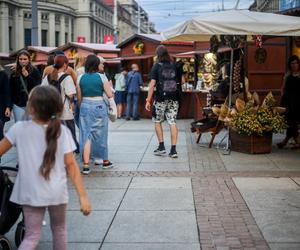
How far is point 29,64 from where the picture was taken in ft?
28.0

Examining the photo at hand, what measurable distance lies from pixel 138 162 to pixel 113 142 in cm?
260

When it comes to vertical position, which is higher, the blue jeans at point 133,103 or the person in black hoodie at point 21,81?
the person in black hoodie at point 21,81

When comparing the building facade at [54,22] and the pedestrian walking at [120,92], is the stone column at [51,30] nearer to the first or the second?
the building facade at [54,22]

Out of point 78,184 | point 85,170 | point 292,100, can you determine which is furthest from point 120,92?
point 78,184

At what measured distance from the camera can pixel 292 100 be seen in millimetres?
10367

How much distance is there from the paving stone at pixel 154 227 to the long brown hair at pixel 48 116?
1611 mm

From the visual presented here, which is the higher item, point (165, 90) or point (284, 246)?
point (165, 90)

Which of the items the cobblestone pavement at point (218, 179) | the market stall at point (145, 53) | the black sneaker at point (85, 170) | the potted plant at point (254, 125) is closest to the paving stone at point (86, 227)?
the cobblestone pavement at point (218, 179)

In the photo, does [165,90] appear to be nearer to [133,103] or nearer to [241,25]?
[241,25]

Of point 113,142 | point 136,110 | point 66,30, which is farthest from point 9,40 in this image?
point 113,142

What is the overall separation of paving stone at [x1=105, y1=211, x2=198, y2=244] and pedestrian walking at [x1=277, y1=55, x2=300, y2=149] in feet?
16.5

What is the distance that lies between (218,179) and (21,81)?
3257 millimetres

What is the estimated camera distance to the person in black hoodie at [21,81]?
845 centimetres

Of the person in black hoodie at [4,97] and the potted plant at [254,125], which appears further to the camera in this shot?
the potted plant at [254,125]
